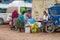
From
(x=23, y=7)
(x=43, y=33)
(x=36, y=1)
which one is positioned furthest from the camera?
(x=23, y=7)

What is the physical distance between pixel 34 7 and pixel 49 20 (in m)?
1.74

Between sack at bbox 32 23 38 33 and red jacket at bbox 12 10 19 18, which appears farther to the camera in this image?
red jacket at bbox 12 10 19 18

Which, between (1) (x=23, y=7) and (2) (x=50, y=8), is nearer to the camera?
(2) (x=50, y=8)

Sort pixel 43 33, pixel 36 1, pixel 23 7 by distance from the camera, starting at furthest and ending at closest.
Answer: pixel 23 7, pixel 36 1, pixel 43 33

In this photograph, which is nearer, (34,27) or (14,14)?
(34,27)

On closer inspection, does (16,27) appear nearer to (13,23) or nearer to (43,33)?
(13,23)

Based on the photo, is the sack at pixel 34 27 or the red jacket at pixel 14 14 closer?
the sack at pixel 34 27

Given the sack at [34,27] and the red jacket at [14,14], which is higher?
the red jacket at [14,14]

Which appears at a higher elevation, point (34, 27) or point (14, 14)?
point (14, 14)

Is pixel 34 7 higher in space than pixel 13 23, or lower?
higher

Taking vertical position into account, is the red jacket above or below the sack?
above

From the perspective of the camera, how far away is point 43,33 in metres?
16.0

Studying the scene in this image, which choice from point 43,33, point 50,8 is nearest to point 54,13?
point 50,8

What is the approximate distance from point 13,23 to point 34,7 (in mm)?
1888
